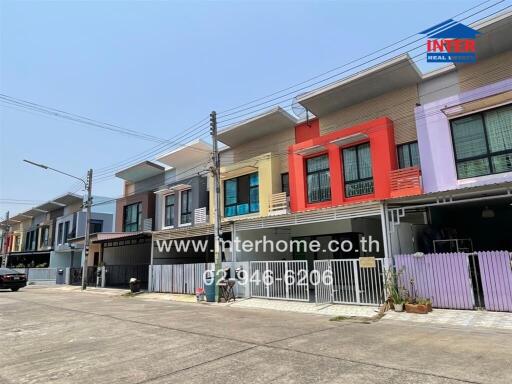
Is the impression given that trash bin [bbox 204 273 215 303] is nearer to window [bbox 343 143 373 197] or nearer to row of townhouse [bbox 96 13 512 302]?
row of townhouse [bbox 96 13 512 302]

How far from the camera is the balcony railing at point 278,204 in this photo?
62.6ft

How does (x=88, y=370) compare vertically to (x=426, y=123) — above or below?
below

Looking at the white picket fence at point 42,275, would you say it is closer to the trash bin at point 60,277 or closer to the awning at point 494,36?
the trash bin at point 60,277

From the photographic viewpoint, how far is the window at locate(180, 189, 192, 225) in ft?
81.8

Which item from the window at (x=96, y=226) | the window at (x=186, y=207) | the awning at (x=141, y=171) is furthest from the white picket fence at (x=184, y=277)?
the window at (x=96, y=226)

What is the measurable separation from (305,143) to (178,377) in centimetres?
1435

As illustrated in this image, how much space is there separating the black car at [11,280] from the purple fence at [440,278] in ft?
79.7

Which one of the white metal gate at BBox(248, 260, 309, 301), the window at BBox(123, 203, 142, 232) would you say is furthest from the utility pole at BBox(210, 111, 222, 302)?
the window at BBox(123, 203, 142, 232)

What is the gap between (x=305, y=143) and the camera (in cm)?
1838

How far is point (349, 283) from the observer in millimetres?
13391

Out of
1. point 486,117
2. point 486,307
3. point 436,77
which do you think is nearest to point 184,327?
point 486,307

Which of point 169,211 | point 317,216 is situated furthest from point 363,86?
point 169,211

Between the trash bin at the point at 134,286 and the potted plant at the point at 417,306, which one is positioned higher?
the trash bin at the point at 134,286

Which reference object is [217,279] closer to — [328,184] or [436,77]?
[328,184]
